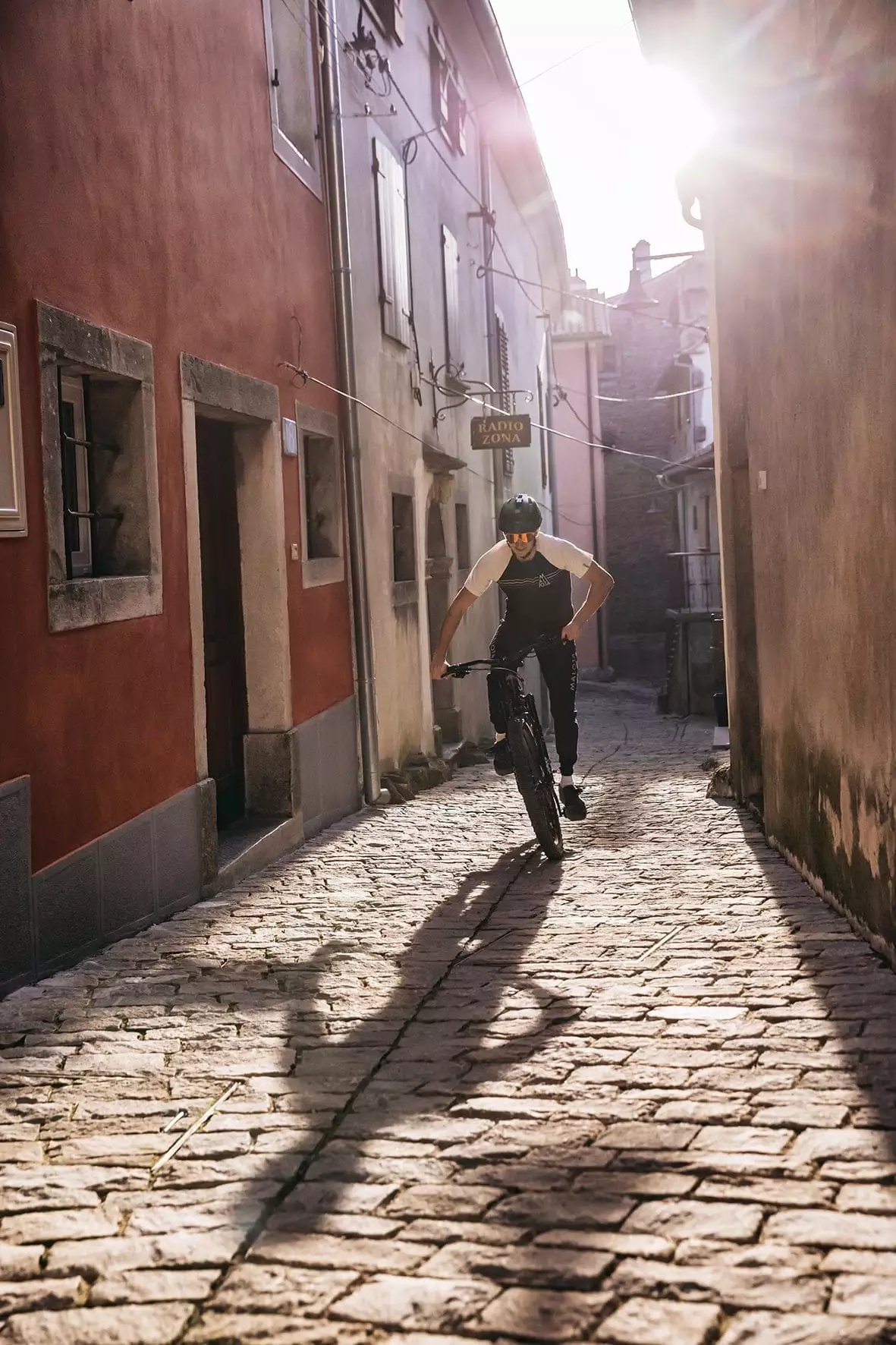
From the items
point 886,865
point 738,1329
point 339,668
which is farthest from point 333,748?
point 738,1329

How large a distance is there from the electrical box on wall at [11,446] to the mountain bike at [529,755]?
8.55 ft

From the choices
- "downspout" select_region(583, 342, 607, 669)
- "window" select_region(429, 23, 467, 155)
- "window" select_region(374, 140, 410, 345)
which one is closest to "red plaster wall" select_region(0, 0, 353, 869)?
"window" select_region(374, 140, 410, 345)

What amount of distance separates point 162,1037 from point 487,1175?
1.58 metres

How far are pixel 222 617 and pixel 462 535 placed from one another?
855 centimetres

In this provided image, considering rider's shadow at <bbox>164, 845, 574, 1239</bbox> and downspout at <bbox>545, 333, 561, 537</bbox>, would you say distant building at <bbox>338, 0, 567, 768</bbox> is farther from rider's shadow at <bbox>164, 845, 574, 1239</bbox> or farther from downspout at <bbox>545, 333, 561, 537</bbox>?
downspout at <bbox>545, 333, 561, 537</bbox>

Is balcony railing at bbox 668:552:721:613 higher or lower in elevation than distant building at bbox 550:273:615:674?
lower

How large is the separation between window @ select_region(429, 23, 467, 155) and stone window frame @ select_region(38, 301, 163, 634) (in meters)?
10.2

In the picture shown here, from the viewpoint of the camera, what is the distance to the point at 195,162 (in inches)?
293

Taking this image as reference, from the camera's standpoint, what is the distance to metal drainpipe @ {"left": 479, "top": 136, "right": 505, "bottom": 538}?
63.0 ft

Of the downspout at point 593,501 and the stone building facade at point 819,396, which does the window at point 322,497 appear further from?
the downspout at point 593,501

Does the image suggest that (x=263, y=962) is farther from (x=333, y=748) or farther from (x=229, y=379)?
(x=333, y=748)

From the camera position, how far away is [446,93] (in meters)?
16.4

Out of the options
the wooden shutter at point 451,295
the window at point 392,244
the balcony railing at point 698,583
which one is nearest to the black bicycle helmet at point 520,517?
the window at point 392,244

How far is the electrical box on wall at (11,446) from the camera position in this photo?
5090mm
